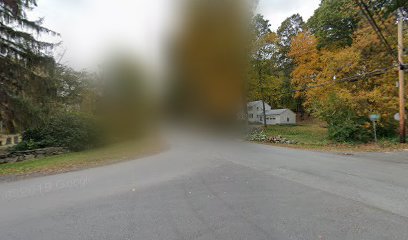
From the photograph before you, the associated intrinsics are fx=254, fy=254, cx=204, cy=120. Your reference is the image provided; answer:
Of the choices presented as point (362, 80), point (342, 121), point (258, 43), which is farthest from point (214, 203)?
point (362, 80)

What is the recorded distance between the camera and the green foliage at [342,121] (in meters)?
15.0

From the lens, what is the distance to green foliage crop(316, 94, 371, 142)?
14961 mm

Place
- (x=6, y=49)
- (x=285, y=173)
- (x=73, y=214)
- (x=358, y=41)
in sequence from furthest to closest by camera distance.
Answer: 1. (x=358, y=41)
2. (x=6, y=49)
3. (x=285, y=173)
4. (x=73, y=214)

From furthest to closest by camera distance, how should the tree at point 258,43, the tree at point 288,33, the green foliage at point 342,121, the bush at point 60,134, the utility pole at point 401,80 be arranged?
the tree at point 288,33, the green foliage at point 342,121, the bush at point 60,134, the utility pole at point 401,80, the tree at point 258,43

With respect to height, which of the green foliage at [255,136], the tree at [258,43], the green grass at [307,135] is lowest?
the green grass at [307,135]

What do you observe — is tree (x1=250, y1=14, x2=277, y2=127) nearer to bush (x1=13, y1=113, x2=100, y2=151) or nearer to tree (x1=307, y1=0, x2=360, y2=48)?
bush (x1=13, y1=113, x2=100, y2=151)

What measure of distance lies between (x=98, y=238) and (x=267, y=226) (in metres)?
2.28

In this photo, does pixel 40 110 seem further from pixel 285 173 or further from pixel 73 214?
pixel 285 173

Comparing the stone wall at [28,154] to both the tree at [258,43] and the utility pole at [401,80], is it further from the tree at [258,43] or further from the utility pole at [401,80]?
the utility pole at [401,80]

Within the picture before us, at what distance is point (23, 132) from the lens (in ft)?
43.2

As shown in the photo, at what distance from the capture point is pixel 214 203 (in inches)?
177

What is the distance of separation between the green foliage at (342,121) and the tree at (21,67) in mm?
16072

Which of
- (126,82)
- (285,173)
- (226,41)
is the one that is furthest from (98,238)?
(285,173)

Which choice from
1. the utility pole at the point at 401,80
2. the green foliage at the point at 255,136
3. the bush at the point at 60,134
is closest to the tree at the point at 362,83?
the utility pole at the point at 401,80
